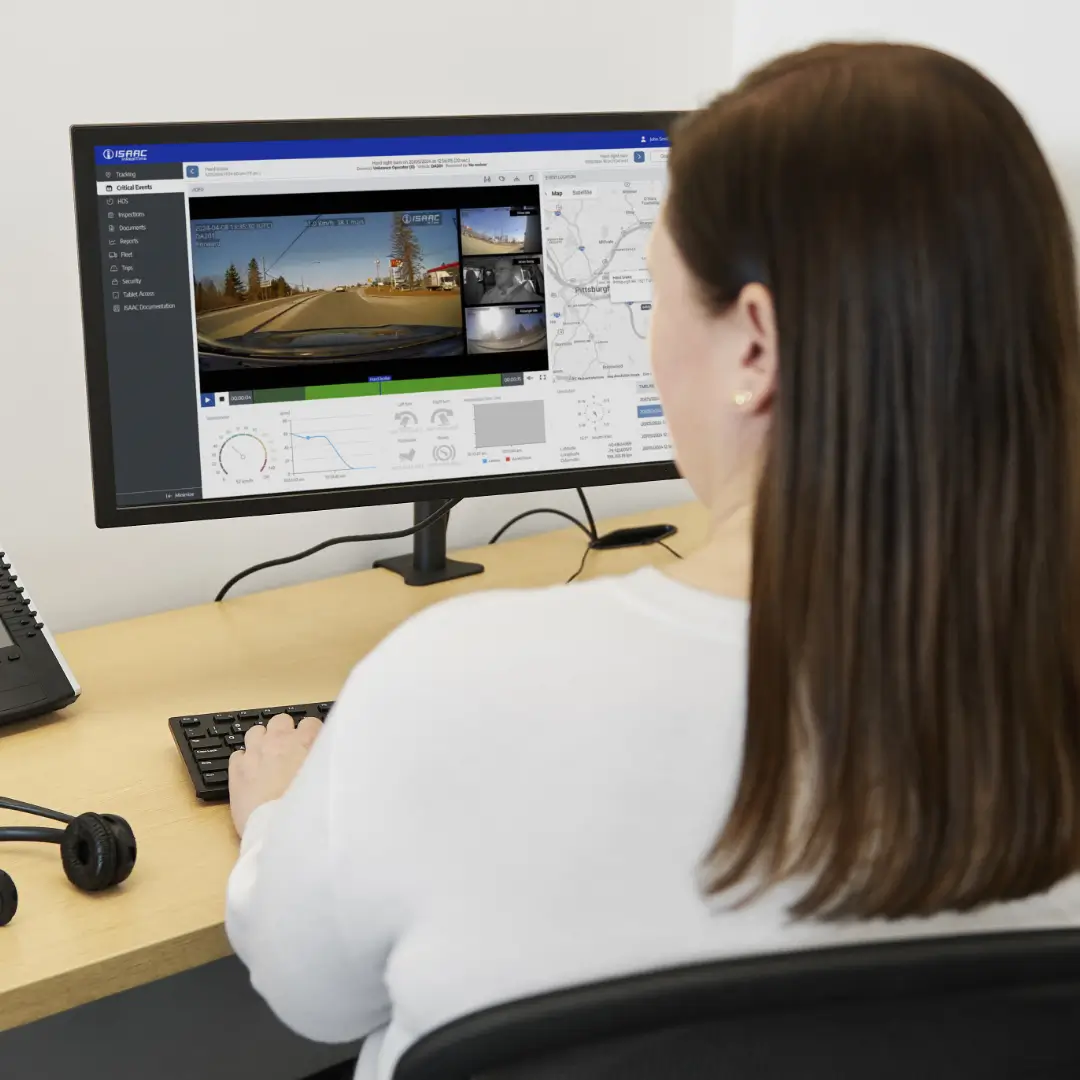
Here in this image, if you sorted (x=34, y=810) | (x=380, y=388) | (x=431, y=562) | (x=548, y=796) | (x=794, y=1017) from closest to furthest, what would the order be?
(x=794, y=1017), (x=548, y=796), (x=34, y=810), (x=380, y=388), (x=431, y=562)

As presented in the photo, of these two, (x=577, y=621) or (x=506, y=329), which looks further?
(x=506, y=329)

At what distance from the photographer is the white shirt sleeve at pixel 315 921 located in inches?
24.9

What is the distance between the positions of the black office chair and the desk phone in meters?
0.78

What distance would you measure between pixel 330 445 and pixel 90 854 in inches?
20.7

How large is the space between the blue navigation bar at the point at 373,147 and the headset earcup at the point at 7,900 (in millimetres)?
657

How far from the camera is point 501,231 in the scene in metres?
1.33

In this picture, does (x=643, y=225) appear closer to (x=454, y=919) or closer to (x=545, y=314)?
(x=545, y=314)

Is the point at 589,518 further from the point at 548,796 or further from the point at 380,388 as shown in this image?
the point at 548,796

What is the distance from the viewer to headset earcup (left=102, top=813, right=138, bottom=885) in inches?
35.2

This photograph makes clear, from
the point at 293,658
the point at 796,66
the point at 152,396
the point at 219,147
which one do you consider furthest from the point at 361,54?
→ the point at 796,66

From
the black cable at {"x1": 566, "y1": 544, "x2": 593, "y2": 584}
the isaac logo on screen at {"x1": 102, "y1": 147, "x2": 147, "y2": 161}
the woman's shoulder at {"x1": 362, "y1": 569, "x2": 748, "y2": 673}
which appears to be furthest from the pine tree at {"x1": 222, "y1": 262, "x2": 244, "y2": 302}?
the woman's shoulder at {"x1": 362, "y1": 569, "x2": 748, "y2": 673}

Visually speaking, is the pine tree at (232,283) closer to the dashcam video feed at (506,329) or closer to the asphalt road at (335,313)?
the asphalt road at (335,313)

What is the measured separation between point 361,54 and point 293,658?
697 mm

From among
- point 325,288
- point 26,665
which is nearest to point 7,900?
point 26,665
